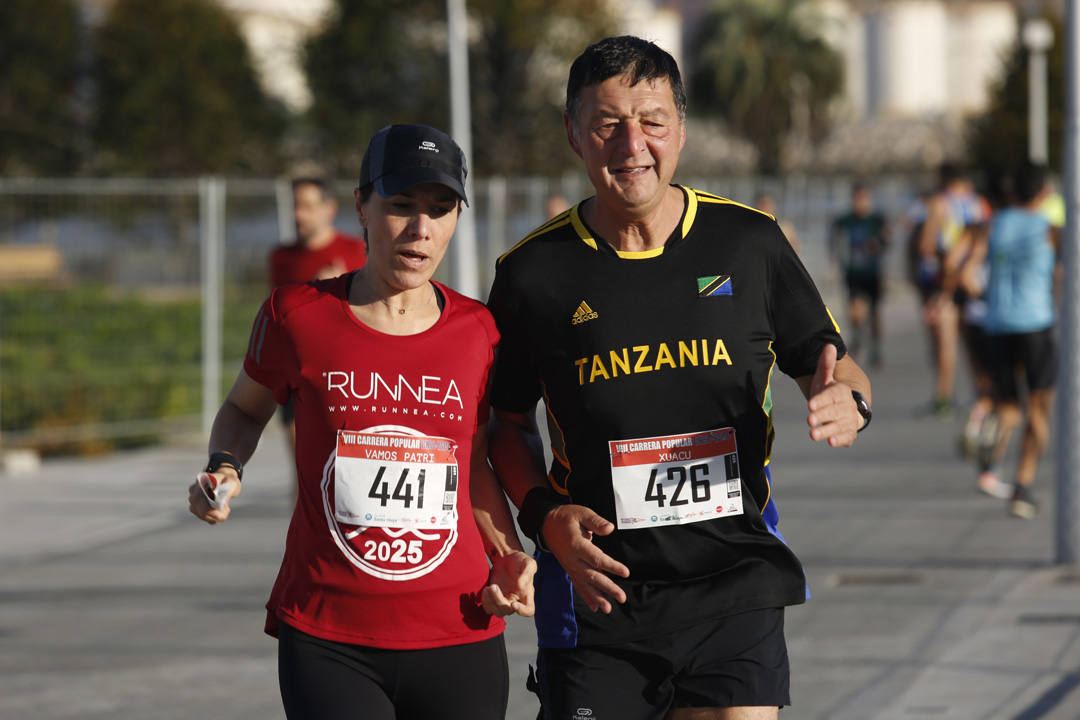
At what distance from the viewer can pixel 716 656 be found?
349cm

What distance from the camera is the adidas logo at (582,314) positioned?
3.46 meters

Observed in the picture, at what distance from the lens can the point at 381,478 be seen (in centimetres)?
336

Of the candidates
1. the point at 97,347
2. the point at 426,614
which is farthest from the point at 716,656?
the point at 97,347

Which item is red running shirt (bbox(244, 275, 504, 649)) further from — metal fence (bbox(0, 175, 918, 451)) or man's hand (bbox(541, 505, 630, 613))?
metal fence (bbox(0, 175, 918, 451))

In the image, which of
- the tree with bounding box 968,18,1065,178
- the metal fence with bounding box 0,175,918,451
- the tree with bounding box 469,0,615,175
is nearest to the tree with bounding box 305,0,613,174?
the tree with bounding box 469,0,615,175

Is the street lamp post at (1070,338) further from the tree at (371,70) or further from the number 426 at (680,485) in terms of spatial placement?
the tree at (371,70)

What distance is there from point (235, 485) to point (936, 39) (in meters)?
102

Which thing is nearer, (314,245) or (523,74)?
(314,245)

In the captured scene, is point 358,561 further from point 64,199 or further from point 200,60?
point 200,60

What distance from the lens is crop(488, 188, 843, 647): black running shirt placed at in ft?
11.3

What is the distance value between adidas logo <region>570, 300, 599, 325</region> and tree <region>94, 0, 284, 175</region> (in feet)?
131

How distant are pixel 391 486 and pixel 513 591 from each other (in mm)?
318

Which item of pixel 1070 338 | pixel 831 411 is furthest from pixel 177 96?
pixel 831 411

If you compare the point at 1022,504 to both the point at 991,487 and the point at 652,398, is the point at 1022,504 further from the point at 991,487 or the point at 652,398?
the point at 652,398
